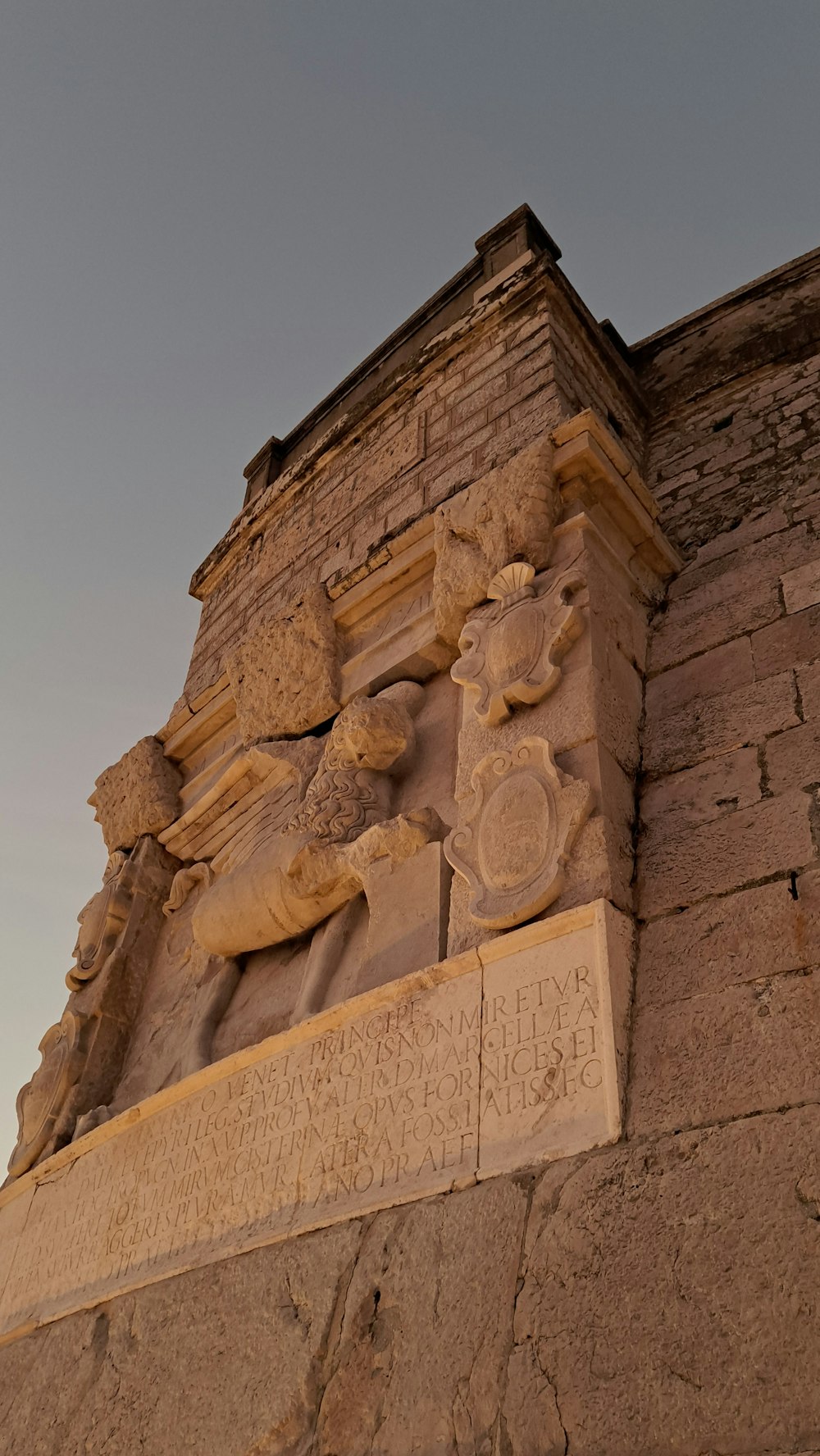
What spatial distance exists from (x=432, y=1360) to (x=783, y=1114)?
926mm

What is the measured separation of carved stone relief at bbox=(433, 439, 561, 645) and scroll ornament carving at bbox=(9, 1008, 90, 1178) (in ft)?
7.90

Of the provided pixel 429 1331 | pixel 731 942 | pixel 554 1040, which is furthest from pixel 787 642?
pixel 429 1331

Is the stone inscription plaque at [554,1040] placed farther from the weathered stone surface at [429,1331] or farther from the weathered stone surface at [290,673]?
the weathered stone surface at [290,673]

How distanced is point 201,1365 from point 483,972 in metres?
1.29

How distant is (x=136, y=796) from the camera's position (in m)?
5.84

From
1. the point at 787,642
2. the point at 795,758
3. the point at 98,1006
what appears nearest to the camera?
the point at 795,758

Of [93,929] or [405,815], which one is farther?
[93,929]

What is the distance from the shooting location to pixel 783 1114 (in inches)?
93.5

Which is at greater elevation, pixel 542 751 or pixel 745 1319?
pixel 542 751

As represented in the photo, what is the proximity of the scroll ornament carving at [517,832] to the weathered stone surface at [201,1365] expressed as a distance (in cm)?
94

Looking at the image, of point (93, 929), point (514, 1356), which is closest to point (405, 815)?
point (514, 1356)

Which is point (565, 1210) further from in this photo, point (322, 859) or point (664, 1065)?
point (322, 859)

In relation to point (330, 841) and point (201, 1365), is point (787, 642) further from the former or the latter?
point (201, 1365)

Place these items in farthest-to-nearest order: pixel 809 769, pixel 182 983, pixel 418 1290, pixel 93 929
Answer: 1. pixel 93 929
2. pixel 182 983
3. pixel 809 769
4. pixel 418 1290
